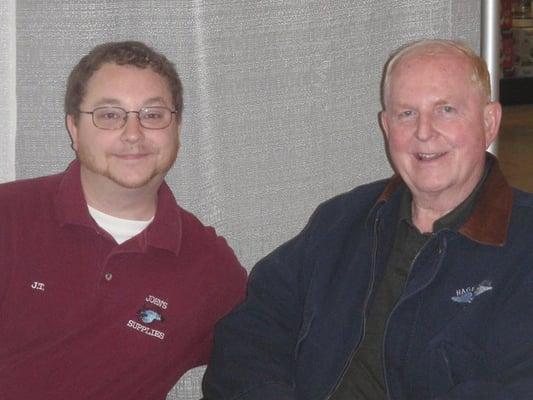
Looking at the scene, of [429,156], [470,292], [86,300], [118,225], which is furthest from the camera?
[118,225]

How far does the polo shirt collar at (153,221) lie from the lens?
1946 mm

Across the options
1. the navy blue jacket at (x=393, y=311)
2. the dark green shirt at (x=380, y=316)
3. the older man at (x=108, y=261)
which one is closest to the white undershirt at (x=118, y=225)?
the older man at (x=108, y=261)

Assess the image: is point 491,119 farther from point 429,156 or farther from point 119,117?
point 119,117

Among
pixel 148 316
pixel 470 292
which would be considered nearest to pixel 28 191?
pixel 148 316

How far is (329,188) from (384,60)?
42 cm

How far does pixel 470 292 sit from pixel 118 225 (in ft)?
2.90

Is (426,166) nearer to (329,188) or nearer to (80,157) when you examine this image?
(329,188)

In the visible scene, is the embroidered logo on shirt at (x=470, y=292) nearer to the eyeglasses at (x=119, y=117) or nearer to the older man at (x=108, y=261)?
the older man at (x=108, y=261)

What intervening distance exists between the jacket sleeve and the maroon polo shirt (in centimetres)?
9

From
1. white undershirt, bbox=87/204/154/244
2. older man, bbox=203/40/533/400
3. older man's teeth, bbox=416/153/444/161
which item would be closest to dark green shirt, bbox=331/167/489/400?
older man, bbox=203/40/533/400

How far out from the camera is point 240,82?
2.32 m

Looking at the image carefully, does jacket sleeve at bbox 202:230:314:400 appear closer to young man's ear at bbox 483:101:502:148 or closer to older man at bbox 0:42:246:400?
older man at bbox 0:42:246:400

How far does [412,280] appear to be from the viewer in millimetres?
1763

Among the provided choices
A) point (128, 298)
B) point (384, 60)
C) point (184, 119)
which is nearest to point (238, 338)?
point (128, 298)
